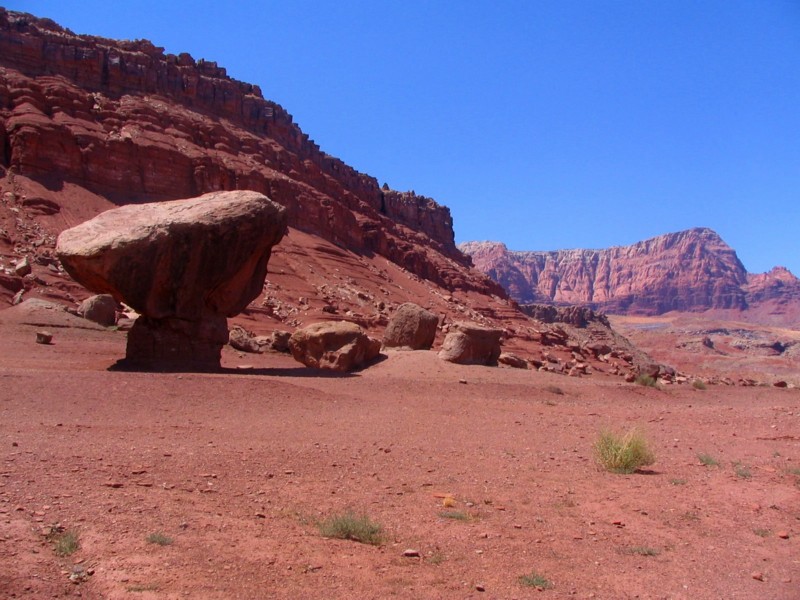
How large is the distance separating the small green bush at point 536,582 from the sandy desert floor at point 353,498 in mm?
54

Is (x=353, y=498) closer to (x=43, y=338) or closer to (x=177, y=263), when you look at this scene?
(x=177, y=263)

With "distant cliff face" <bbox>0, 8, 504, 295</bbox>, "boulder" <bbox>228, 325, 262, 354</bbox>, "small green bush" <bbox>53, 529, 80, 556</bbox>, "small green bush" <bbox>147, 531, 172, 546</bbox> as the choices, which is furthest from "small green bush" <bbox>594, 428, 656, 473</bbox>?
"distant cliff face" <bbox>0, 8, 504, 295</bbox>

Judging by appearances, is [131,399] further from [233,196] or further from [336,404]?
[233,196]

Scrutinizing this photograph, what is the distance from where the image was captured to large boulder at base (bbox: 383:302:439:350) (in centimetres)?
2416

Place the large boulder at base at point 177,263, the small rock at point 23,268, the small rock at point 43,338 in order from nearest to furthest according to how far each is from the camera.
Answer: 1. the large boulder at base at point 177,263
2. the small rock at point 43,338
3. the small rock at point 23,268

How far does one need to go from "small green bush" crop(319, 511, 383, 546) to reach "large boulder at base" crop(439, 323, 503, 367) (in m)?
15.4

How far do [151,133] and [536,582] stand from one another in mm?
49948

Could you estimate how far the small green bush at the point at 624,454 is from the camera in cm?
973

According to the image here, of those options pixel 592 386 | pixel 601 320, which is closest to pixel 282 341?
pixel 592 386

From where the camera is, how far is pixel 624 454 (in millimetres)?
9727

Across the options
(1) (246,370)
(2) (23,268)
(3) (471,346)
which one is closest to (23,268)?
(2) (23,268)

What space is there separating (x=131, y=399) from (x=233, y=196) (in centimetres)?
726

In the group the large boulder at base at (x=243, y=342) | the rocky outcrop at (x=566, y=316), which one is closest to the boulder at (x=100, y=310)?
the large boulder at base at (x=243, y=342)

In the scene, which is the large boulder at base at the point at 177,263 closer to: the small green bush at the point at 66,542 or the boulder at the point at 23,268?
the small green bush at the point at 66,542
